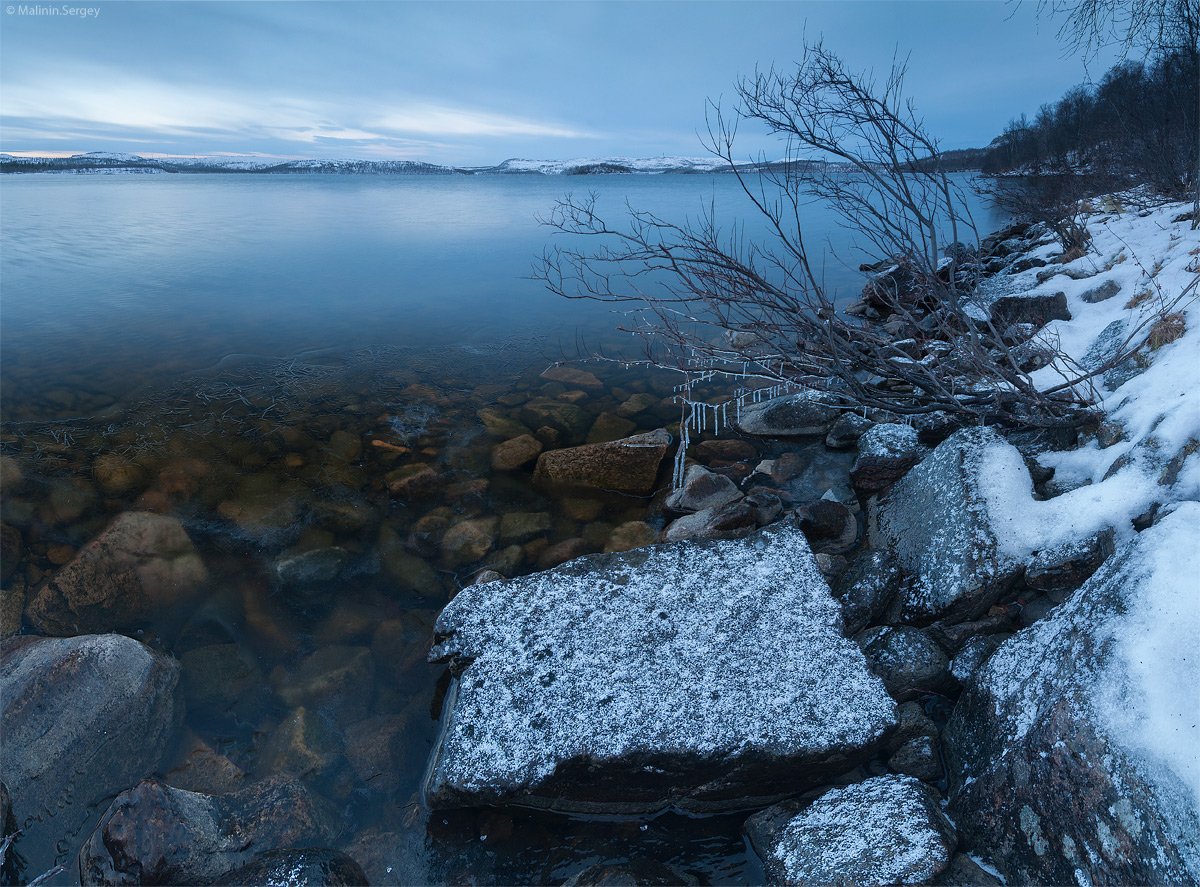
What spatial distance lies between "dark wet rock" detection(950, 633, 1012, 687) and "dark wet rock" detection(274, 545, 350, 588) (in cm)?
354

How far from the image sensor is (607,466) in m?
5.16

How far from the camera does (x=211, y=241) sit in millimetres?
17359

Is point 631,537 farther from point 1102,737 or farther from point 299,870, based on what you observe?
point 1102,737

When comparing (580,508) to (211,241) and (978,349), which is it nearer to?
(978,349)

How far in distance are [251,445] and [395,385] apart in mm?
1832

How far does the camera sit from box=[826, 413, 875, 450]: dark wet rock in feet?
17.7

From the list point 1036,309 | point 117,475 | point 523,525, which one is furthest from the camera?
point 1036,309

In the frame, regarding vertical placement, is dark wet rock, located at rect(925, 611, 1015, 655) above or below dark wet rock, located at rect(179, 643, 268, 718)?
above

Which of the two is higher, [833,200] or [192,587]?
[833,200]

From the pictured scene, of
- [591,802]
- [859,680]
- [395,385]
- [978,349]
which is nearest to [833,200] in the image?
[978,349]

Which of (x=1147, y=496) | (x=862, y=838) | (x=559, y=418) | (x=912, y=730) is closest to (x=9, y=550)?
(x=559, y=418)

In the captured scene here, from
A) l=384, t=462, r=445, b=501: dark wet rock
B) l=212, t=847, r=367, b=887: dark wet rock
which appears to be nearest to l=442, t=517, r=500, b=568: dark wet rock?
l=384, t=462, r=445, b=501: dark wet rock

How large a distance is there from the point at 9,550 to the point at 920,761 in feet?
18.0

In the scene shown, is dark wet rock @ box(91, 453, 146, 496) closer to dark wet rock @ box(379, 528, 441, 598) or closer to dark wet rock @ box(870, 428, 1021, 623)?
dark wet rock @ box(379, 528, 441, 598)
